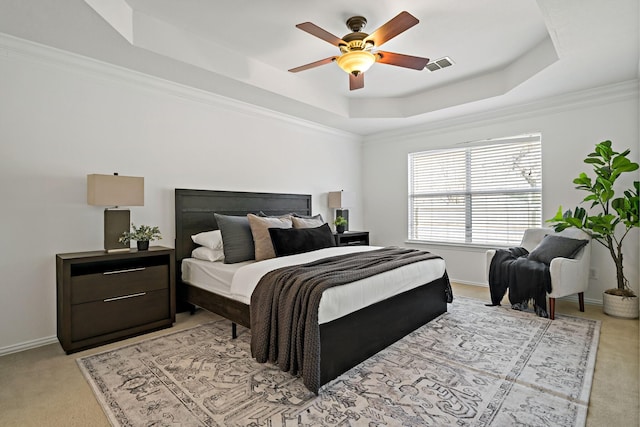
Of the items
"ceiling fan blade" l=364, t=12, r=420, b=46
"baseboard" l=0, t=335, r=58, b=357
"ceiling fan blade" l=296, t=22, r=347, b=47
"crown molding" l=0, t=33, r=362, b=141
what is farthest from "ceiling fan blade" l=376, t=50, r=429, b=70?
"baseboard" l=0, t=335, r=58, b=357

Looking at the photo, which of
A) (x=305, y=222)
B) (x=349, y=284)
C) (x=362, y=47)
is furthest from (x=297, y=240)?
(x=362, y=47)

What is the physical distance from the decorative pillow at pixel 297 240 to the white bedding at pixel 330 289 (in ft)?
0.29

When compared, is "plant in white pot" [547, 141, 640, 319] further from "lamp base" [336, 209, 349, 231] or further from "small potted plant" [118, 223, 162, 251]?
"small potted plant" [118, 223, 162, 251]

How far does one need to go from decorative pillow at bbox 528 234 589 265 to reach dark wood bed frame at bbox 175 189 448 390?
1181 mm

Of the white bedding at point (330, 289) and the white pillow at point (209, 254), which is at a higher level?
the white pillow at point (209, 254)

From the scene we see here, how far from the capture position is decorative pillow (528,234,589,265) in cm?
362

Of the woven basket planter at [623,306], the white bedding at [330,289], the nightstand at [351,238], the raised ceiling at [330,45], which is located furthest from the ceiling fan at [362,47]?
the woven basket planter at [623,306]

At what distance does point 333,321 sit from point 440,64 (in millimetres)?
3252

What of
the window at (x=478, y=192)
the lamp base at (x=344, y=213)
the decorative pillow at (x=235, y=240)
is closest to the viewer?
the decorative pillow at (x=235, y=240)

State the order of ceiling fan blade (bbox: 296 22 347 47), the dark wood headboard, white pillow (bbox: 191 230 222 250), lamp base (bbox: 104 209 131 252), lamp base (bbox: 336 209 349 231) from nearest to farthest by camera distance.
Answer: ceiling fan blade (bbox: 296 22 347 47) < lamp base (bbox: 104 209 131 252) < white pillow (bbox: 191 230 222 250) < the dark wood headboard < lamp base (bbox: 336 209 349 231)

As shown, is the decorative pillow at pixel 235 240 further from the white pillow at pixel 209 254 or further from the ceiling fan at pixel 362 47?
the ceiling fan at pixel 362 47

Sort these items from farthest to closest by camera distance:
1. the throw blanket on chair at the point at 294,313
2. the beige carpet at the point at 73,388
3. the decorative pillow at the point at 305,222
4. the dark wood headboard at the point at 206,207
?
1. the decorative pillow at the point at 305,222
2. the dark wood headboard at the point at 206,207
3. the throw blanket on chair at the point at 294,313
4. the beige carpet at the point at 73,388

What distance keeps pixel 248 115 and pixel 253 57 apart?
0.93 m

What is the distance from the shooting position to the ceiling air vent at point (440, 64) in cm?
375
